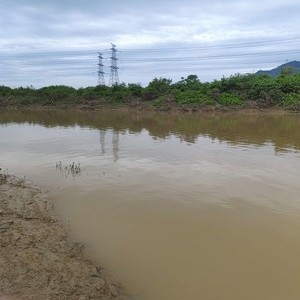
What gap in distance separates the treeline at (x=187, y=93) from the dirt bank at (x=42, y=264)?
33544 mm

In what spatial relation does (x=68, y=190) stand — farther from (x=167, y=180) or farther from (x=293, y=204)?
→ (x=293, y=204)

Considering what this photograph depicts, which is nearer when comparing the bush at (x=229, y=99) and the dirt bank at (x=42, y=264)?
the dirt bank at (x=42, y=264)

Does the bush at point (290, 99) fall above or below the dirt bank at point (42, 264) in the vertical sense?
above

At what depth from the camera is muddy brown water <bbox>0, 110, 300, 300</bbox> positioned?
18.2ft

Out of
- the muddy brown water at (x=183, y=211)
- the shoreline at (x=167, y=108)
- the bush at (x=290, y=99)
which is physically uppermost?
the bush at (x=290, y=99)

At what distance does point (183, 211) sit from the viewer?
8.34 meters

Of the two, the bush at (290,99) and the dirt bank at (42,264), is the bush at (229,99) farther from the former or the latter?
the dirt bank at (42,264)

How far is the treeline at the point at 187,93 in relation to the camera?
39447 mm

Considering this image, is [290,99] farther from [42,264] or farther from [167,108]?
[42,264]

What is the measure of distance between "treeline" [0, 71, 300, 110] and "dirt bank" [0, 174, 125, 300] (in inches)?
1321

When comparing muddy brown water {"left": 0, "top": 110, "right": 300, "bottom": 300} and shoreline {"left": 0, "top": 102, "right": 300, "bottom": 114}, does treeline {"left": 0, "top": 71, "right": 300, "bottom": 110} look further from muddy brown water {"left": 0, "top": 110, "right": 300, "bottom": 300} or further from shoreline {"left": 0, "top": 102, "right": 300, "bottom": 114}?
muddy brown water {"left": 0, "top": 110, "right": 300, "bottom": 300}

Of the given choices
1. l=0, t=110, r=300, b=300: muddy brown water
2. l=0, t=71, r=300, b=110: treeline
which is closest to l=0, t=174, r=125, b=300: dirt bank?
l=0, t=110, r=300, b=300: muddy brown water

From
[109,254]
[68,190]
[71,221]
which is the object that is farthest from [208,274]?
[68,190]

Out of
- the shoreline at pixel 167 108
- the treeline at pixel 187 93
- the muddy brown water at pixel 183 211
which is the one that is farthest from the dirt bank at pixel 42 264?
the treeline at pixel 187 93
